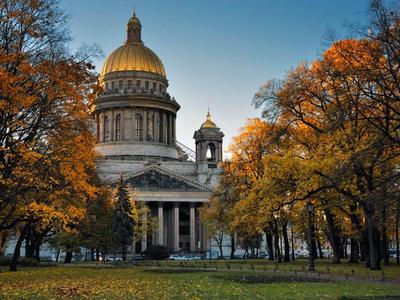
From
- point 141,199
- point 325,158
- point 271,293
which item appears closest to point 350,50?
point 325,158

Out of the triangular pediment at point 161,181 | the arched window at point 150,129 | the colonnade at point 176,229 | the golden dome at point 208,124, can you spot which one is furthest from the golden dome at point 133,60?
the colonnade at point 176,229

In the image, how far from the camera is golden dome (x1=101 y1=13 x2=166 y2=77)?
395 ft

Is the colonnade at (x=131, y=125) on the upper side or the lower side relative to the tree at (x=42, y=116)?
upper

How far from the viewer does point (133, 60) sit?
4747 inches

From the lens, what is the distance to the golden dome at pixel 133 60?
120 metres

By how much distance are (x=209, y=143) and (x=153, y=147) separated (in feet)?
35.3

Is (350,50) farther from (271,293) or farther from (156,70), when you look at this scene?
(156,70)

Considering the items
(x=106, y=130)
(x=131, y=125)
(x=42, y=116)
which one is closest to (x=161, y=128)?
(x=131, y=125)

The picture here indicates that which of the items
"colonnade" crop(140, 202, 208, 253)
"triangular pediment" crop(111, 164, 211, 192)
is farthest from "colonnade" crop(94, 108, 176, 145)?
"colonnade" crop(140, 202, 208, 253)

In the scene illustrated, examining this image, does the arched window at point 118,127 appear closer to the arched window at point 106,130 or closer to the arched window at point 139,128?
the arched window at point 106,130

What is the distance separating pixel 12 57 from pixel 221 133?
89671 mm

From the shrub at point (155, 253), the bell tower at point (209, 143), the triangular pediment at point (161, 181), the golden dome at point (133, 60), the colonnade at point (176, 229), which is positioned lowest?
the shrub at point (155, 253)

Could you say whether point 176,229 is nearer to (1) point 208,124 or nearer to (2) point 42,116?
(1) point 208,124

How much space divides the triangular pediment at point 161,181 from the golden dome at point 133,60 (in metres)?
27.6
